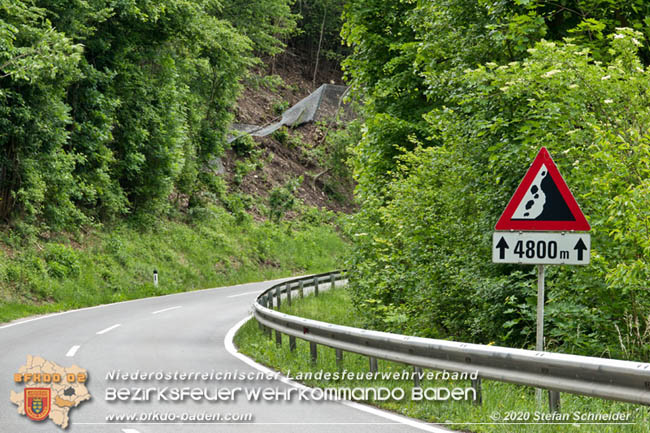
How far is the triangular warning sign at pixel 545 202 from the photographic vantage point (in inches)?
257

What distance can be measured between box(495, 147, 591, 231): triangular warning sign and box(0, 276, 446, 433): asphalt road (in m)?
2.26

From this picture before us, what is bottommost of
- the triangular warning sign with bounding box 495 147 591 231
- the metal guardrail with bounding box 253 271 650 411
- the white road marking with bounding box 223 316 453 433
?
the white road marking with bounding box 223 316 453 433

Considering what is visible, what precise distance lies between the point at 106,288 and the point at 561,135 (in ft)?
60.8

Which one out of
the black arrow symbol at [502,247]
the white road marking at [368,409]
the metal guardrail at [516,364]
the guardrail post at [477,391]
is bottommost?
the white road marking at [368,409]

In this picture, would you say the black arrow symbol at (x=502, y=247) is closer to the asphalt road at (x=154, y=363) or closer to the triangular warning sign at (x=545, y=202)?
the triangular warning sign at (x=545, y=202)

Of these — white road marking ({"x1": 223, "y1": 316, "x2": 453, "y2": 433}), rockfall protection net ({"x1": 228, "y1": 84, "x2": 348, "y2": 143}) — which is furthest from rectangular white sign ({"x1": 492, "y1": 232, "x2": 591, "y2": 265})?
rockfall protection net ({"x1": 228, "y1": 84, "x2": 348, "y2": 143})

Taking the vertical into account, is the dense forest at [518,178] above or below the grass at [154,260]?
above

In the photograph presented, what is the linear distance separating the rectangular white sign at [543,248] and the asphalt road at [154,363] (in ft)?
6.25

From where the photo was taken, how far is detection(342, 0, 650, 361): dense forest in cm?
778

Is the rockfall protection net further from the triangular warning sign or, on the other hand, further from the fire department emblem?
the triangular warning sign

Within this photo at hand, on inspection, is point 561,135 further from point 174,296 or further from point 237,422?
point 174,296

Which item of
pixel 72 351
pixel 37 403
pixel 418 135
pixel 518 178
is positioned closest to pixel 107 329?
pixel 72 351

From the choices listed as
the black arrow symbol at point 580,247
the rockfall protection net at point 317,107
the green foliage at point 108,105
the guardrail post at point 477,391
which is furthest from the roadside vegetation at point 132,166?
the black arrow symbol at point 580,247

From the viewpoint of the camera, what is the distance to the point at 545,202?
661 cm
